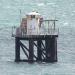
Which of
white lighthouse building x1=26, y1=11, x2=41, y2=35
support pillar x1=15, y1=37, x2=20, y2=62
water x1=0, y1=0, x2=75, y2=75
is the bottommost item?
water x1=0, y1=0, x2=75, y2=75

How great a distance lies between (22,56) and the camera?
10069cm

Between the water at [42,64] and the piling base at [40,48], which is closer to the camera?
the water at [42,64]

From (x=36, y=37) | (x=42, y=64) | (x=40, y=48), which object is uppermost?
(x=36, y=37)

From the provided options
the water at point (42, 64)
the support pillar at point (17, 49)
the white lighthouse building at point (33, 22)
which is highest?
the white lighthouse building at point (33, 22)

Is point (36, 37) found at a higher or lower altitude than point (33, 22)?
lower

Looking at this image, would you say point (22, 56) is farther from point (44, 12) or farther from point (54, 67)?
point (44, 12)

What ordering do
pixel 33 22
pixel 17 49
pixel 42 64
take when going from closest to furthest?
pixel 33 22 → pixel 42 64 → pixel 17 49

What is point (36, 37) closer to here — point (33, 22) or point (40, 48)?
point (33, 22)

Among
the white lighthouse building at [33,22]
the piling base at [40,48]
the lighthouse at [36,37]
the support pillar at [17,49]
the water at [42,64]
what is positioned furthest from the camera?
the support pillar at [17,49]

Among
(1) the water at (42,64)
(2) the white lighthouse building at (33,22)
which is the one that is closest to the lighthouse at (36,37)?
(2) the white lighthouse building at (33,22)

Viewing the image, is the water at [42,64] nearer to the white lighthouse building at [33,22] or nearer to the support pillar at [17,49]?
the support pillar at [17,49]

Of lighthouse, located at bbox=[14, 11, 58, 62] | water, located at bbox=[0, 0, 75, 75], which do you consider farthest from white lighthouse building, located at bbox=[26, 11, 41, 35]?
water, located at bbox=[0, 0, 75, 75]

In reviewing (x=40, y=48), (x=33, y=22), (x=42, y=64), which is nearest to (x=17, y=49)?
(x=40, y=48)

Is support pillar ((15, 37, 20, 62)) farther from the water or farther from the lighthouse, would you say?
the water
